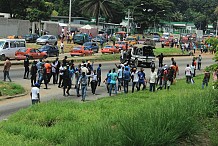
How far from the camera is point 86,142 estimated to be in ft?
24.7

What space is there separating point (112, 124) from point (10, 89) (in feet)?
47.8

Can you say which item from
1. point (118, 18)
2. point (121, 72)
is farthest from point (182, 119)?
point (118, 18)

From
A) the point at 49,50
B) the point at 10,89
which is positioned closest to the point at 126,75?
the point at 10,89

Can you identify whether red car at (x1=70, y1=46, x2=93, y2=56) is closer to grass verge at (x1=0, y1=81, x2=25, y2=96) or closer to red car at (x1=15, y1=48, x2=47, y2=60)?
red car at (x1=15, y1=48, x2=47, y2=60)

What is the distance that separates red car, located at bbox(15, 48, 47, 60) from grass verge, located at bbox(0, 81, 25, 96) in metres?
13.0

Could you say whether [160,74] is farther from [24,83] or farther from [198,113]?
[198,113]

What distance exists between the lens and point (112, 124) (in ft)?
33.0

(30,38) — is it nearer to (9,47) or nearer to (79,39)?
(79,39)

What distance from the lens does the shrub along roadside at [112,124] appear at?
8.05 metres

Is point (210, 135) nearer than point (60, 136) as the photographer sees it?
Yes

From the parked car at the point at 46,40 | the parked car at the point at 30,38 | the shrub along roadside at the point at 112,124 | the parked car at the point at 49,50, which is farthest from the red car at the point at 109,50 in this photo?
the shrub along roadside at the point at 112,124

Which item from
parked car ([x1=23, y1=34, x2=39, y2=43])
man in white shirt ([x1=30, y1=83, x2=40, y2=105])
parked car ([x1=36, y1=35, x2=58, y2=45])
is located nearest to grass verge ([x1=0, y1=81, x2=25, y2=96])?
man in white shirt ([x1=30, y1=83, x2=40, y2=105])

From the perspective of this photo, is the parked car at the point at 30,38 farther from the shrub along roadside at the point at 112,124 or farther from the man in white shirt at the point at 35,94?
the shrub along roadside at the point at 112,124

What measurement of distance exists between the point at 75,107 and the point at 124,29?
88907mm
